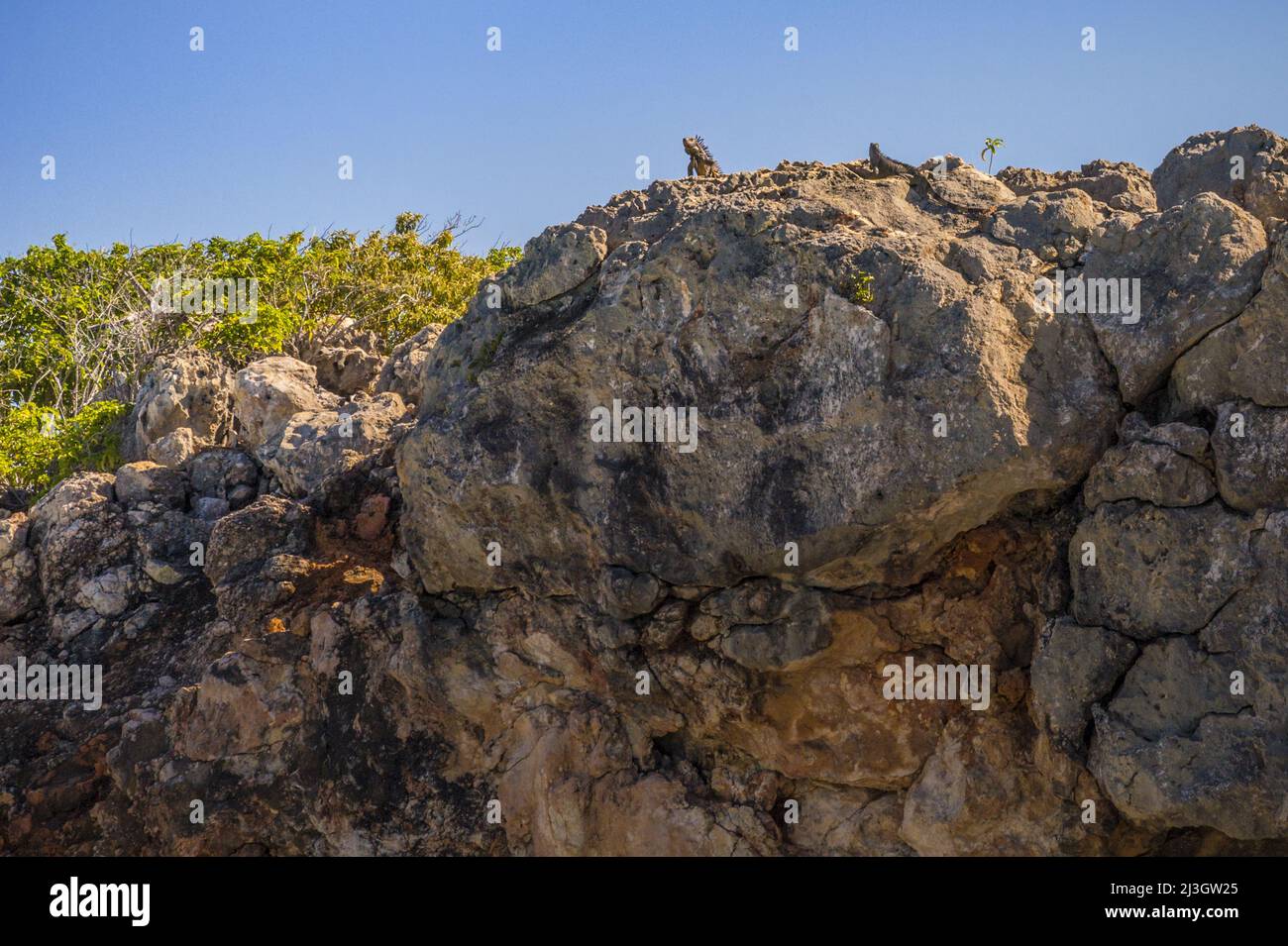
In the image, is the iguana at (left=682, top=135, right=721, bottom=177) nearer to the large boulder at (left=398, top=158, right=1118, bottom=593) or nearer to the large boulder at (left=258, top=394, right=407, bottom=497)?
the large boulder at (left=398, top=158, right=1118, bottom=593)

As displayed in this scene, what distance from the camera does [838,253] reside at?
29.3 ft

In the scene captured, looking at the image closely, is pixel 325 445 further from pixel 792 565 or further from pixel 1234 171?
A: pixel 1234 171

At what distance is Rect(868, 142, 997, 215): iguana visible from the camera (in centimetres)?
969

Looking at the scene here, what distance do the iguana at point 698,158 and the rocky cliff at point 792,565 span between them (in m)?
0.53

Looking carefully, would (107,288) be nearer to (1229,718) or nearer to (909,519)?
(909,519)

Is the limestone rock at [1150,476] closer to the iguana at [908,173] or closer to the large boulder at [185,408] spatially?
the iguana at [908,173]

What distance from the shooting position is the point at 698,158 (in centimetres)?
1097

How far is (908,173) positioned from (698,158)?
194cm

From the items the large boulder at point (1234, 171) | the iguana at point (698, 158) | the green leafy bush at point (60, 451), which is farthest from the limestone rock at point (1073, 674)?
the green leafy bush at point (60, 451)

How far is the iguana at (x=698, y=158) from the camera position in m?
10.9

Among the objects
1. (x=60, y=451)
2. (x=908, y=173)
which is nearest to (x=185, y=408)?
(x=60, y=451)

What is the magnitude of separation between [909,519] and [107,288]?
18296mm
